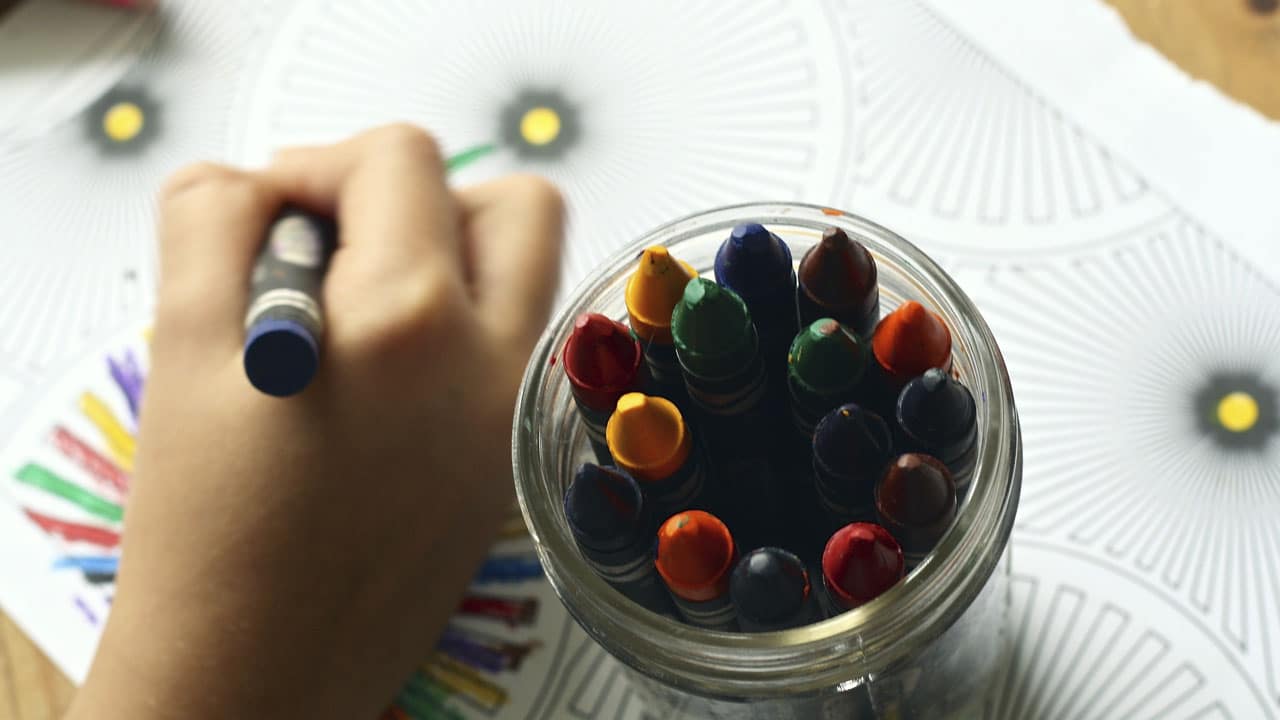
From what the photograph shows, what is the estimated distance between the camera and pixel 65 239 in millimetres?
557

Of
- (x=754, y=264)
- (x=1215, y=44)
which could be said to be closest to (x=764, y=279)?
(x=754, y=264)

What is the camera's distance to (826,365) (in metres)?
0.30

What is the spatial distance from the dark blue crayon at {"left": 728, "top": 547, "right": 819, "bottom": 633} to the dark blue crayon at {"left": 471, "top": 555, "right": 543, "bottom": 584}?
6.7 inches

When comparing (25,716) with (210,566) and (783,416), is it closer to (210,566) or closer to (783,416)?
(210,566)

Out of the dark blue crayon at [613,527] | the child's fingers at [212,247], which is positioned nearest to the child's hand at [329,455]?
the child's fingers at [212,247]

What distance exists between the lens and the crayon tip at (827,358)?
0.99ft

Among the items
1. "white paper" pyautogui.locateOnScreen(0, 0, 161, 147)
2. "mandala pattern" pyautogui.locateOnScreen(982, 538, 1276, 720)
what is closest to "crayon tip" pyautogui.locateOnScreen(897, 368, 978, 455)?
"mandala pattern" pyautogui.locateOnScreen(982, 538, 1276, 720)

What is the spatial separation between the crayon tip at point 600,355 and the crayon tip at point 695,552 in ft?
0.14

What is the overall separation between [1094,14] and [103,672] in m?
0.49

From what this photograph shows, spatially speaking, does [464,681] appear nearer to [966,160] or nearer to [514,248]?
[514,248]

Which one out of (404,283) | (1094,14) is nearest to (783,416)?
(404,283)

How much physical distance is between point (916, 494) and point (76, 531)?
0.37 metres

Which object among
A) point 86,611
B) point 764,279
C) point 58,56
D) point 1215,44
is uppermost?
point 1215,44

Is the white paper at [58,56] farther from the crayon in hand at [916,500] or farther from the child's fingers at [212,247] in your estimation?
the crayon in hand at [916,500]
